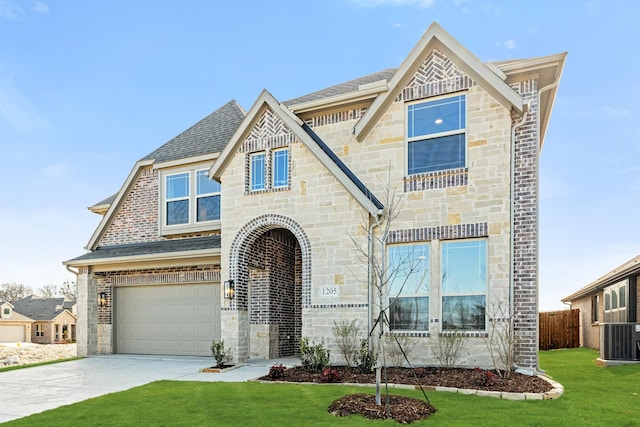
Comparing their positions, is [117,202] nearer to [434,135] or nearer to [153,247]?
[153,247]

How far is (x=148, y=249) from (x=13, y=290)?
67.6 m

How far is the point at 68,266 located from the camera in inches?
604

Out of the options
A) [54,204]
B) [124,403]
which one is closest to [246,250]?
[124,403]

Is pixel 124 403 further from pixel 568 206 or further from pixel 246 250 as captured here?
pixel 568 206

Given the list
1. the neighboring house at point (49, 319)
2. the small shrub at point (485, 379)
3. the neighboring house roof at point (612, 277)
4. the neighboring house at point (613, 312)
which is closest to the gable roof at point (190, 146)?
the small shrub at point (485, 379)

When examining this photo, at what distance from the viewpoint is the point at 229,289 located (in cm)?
1176

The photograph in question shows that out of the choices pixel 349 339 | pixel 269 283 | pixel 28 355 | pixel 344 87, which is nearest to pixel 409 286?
pixel 349 339

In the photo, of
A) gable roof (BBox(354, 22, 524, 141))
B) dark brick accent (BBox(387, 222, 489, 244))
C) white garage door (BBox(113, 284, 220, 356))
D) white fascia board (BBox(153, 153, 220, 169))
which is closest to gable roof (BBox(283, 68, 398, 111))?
gable roof (BBox(354, 22, 524, 141))

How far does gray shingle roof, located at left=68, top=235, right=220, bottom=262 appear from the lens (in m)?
13.6

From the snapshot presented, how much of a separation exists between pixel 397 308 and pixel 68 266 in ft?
37.1

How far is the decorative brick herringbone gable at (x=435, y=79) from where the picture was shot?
10.4 meters

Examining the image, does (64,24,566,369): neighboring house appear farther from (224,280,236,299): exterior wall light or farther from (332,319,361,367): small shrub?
(332,319,361,367): small shrub

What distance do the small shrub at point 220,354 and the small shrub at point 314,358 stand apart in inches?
90.3

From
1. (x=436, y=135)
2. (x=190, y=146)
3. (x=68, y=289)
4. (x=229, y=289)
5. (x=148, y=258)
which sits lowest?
(x=68, y=289)
